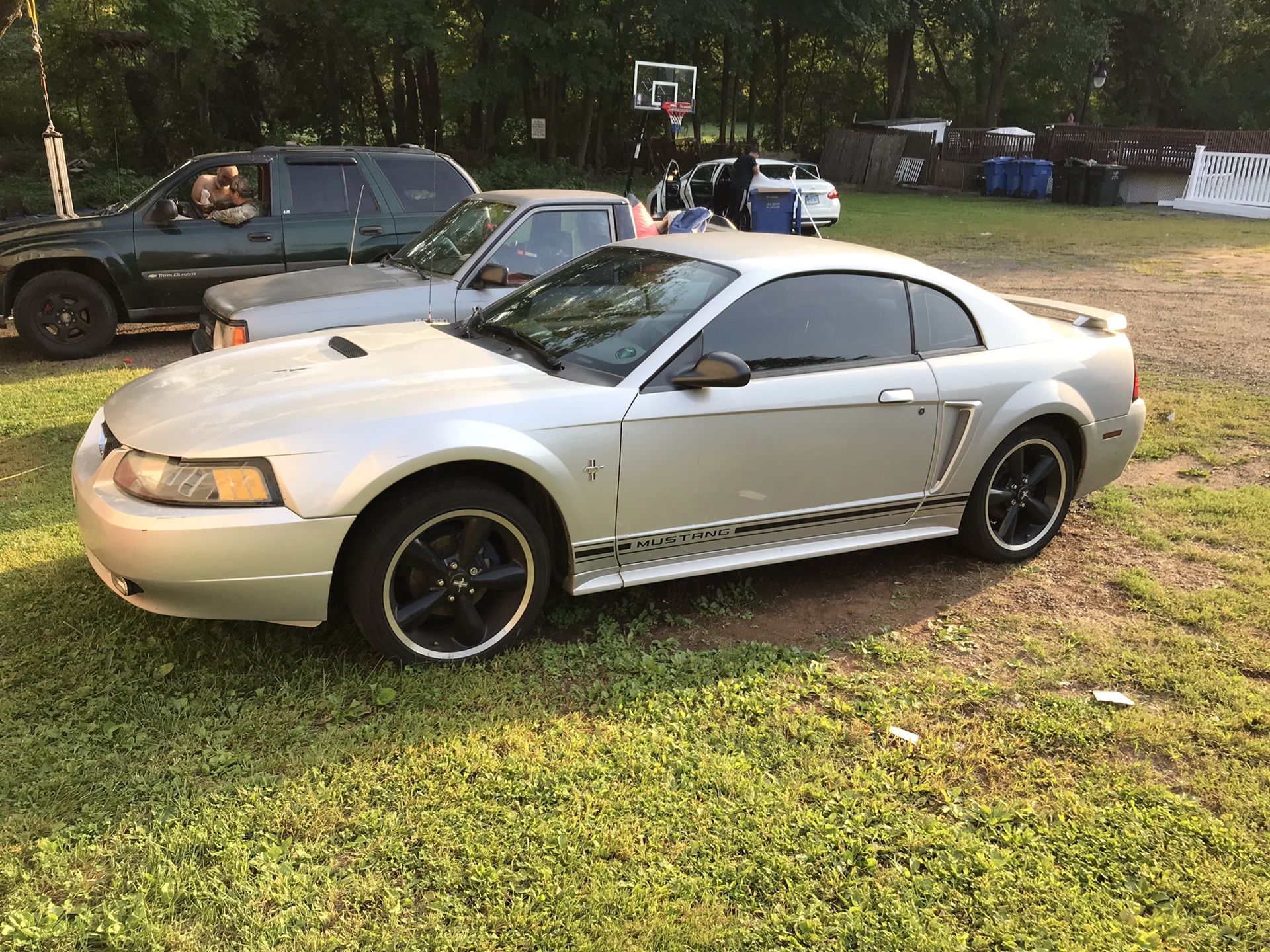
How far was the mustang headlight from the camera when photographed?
10.5ft

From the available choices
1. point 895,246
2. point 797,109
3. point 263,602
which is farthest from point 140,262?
point 797,109

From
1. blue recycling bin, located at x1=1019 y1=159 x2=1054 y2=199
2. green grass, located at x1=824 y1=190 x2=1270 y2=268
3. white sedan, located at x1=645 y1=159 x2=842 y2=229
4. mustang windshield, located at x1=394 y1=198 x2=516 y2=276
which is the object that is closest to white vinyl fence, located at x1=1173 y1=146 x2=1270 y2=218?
green grass, located at x1=824 y1=190 x2=1270 y2=268

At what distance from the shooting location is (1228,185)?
26.5 meters

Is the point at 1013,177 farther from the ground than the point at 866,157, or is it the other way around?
the point at 866,157

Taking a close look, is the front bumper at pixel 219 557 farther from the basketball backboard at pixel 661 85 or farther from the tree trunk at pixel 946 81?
the tree trunk at pixel 946 81

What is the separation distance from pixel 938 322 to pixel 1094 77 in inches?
1540

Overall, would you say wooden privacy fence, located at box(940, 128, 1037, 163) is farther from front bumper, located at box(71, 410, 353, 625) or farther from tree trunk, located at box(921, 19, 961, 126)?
front bumper, located at box(71, 410, 353, 625)

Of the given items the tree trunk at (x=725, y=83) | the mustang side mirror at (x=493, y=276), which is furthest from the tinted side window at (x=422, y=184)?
the tree trunk at (x=725, y=83)

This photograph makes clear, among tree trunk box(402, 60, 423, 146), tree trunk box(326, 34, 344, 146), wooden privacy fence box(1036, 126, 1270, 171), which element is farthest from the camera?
tree trunk box(402, 60, 423, 146)

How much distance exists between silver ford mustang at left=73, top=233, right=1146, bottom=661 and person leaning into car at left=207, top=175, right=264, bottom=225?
4.85 m

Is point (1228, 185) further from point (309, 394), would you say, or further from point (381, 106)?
point (309, 394)

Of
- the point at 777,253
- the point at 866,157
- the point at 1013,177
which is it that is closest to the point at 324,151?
the point at 777,253

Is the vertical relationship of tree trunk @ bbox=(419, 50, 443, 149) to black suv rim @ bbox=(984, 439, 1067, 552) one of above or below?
above

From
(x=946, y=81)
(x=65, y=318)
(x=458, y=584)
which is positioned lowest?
(x=65, y=318)
